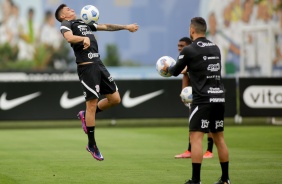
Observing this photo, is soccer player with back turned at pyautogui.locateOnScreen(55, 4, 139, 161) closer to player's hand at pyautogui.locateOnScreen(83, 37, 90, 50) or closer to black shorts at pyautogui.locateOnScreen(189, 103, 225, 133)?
player's hand at pyautogui.locateOnScreen(83, 37, 90, 50)

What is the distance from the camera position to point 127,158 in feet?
50.7

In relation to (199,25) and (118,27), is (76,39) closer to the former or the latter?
(118,27)

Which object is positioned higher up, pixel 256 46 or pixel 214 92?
pixel 214 92

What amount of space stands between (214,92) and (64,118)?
552 inches

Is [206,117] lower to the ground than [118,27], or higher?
lower

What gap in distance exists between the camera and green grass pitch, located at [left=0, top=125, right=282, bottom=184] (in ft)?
40.8

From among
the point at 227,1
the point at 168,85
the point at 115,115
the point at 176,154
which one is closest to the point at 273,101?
the point at 168,85

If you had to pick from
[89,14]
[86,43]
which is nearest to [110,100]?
[86,43]

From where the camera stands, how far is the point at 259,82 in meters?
25.3

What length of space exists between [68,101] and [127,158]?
380 inches

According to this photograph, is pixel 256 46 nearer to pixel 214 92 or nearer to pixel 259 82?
pixel 259 82

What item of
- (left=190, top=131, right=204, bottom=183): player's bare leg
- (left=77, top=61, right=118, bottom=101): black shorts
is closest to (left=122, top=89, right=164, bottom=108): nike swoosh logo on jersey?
(left=77, top=61, right=118, bottom=101): black shorts

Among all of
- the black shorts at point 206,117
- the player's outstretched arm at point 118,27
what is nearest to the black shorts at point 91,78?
the player's outstretched arm at point 118,27

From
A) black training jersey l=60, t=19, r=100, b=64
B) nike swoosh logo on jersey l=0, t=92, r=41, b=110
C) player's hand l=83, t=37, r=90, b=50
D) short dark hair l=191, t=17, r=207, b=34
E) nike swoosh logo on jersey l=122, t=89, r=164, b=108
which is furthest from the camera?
nike swoosh logo on jersey l=122, t=89, r=164, b=108
